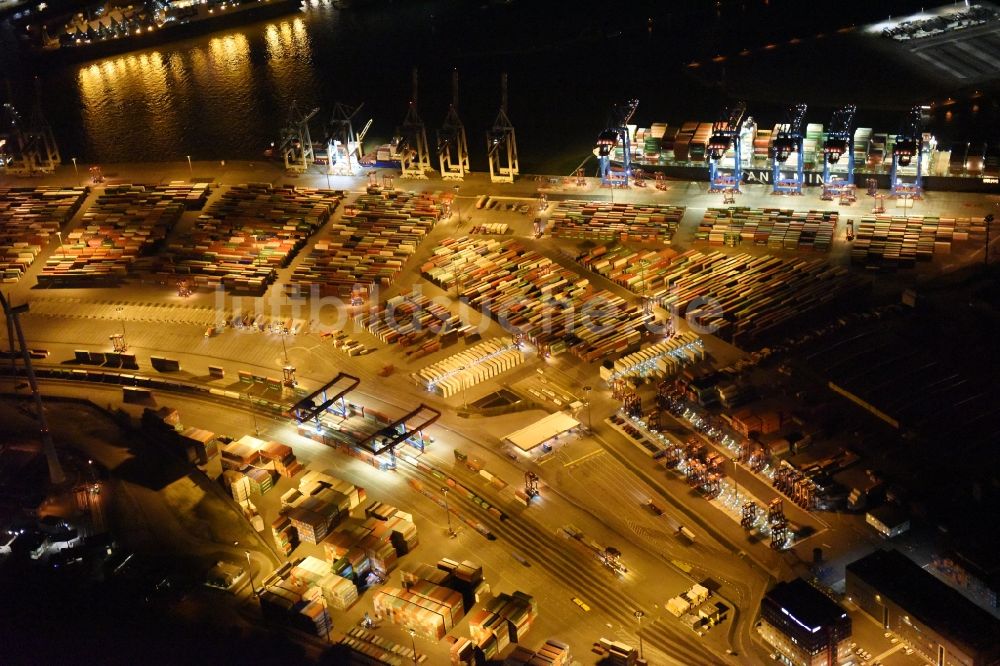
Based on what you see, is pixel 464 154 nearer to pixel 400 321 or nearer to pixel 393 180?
pixel 393 180

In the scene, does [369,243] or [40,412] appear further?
[369,243]

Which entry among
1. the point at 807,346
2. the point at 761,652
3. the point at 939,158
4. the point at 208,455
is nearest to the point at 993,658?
the point at 761,652

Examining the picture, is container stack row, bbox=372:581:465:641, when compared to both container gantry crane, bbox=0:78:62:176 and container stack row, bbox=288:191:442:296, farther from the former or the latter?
container gantry crane, bbox=0:78:62:176

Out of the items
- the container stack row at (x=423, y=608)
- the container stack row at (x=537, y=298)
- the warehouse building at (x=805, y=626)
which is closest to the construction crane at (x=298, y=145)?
the container stack row at (x=537, y=298)

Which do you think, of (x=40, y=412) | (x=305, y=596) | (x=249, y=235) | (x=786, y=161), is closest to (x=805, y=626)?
(x=305, y=596)

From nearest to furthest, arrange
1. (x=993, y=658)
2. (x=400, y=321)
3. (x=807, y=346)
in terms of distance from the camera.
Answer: (x=993, y=658)
(x=807, y=346)
(x=400, y=321)

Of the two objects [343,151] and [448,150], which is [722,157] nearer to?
[448,150]
